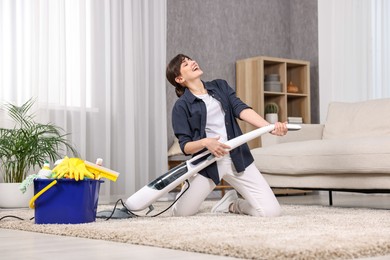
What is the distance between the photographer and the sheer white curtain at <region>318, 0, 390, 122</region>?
19.6 feet

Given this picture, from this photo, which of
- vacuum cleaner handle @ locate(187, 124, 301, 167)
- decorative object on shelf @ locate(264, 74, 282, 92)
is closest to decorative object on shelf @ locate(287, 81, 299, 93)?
decorative object on shelf @ locate(264, 74, 282, 92)

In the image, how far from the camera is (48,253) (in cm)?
194

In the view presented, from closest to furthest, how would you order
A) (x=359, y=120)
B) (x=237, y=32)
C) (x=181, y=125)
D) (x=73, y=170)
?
(x=73, y=170), (x=181, y=125), (x=359, y=120), (x=237, y=32)

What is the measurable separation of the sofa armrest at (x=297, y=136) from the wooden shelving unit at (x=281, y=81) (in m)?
1.13

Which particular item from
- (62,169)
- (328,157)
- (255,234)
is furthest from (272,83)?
(255,234)

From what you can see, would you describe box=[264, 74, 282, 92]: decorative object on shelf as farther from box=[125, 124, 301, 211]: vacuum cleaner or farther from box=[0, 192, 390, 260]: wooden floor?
box=[0, 192, 390, 260]: wooden floor

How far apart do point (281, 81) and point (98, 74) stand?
1836 mm

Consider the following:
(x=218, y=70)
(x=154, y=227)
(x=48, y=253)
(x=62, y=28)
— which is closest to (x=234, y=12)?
(x=218, y=70)

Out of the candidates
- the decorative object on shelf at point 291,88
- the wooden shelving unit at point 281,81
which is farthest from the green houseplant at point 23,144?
the decorative object on shelf at point 291,88

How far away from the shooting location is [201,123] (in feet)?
10.3

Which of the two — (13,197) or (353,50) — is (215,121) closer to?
(13,197)

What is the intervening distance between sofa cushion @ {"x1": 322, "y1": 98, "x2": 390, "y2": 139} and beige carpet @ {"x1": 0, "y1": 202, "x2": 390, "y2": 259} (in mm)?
1406

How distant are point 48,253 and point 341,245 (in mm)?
820

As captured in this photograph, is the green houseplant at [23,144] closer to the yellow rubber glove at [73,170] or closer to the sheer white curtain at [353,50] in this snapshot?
the yellow rubber glove at [73,170]
